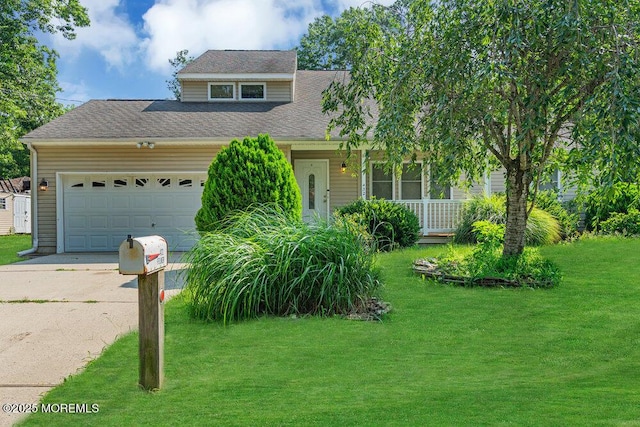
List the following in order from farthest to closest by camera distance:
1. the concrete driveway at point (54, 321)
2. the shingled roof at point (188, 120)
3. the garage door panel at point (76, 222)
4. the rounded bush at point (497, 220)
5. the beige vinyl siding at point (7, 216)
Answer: the beige vinyl siding at point (7, 216), the garage door panel at point (76, 222), the shingled roof at point (188, 120), the rounded bush at point (497, 220), the concrete driveway at point (54, 321)

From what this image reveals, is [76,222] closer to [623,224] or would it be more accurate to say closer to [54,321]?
[54,321]

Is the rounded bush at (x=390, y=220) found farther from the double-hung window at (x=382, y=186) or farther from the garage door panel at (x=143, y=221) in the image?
the garage door panel at (x=143, y=221)

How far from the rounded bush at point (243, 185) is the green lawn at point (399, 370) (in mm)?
2185

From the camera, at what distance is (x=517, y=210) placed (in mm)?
Result: 7473

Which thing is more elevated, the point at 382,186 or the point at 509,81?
the point at 509,81

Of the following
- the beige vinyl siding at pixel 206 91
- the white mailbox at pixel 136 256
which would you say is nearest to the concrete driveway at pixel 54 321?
the white mailbox at pixel 136 256

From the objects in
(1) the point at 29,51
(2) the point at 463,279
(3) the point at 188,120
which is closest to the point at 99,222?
(3) the point at 188,120

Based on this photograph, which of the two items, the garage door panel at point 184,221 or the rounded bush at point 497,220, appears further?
the garage door panel at point 184,221

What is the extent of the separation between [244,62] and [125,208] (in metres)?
6.63

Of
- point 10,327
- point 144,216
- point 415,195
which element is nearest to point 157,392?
point 10,327

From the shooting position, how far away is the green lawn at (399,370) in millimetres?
2920

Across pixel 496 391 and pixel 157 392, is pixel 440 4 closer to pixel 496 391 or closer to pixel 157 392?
pixel 496 391

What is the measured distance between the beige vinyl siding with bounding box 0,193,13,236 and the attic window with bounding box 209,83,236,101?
1321 cm

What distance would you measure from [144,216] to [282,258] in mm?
8723
